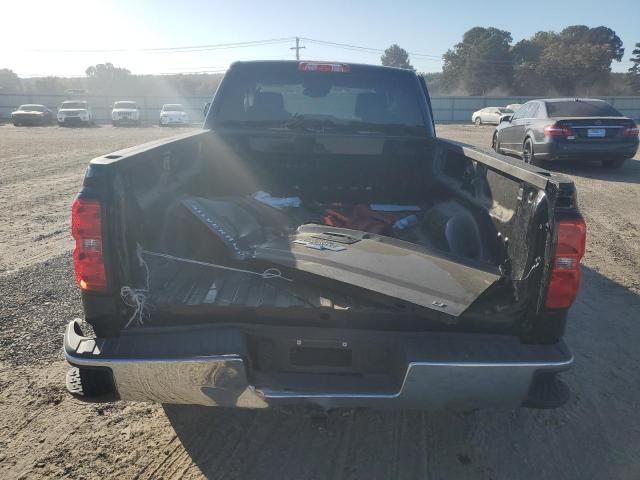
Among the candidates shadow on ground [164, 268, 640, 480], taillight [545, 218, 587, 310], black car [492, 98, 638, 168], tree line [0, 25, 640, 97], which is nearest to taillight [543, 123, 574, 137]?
black car [492, 98, 638, 168]

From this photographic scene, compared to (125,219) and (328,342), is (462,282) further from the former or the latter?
(125,219)

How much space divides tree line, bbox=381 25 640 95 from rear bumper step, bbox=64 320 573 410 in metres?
65.5

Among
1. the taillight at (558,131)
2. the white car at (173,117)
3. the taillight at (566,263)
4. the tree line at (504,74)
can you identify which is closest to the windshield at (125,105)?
the white car at (173,117)

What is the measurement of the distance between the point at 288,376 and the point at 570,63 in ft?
221

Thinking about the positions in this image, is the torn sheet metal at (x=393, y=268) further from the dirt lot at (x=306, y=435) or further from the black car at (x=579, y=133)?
the black car at (x=579, y=133)

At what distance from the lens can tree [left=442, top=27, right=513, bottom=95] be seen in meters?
64.8

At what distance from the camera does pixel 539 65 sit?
197 feet

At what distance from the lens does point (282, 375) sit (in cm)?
235

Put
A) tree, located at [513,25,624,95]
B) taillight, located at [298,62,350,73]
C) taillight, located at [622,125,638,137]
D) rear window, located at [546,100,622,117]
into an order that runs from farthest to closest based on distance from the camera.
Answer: tree, located at [513,25,624,95]
rear window, located at [546,100,622,117]
taillight, located at [622,125,638,137]
taillight, located at [298,62,350,73]

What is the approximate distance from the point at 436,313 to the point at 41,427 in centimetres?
228

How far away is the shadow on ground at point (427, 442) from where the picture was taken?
258 cm

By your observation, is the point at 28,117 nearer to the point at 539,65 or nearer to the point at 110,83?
the point at 110,83

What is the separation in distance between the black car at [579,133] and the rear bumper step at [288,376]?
10536 millimetres

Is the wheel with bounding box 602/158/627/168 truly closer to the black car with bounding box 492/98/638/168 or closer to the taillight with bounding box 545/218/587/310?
the black car with bounding box 492/98/638/168
